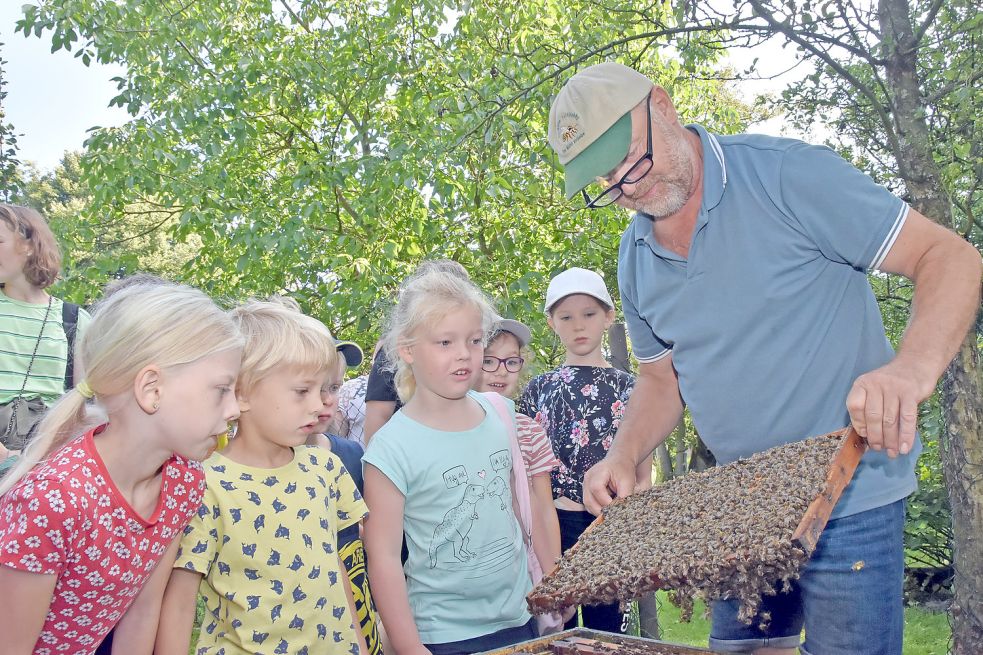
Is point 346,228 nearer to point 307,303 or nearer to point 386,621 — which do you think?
point 307,303

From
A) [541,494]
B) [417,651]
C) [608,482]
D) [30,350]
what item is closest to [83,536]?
[417,651]

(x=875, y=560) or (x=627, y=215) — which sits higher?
(x=627, y=215)

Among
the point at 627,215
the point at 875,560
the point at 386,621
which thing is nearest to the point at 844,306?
the point at 875,560

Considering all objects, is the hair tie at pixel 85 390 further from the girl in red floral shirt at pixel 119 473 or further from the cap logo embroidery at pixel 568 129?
the cap logo embroidery at pixel 568 129

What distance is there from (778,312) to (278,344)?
7.07ft

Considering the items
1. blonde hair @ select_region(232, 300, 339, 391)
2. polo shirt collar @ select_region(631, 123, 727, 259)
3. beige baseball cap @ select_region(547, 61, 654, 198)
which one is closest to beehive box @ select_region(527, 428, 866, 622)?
polo shirt collar @ select_region(631, 123, 727, 259)

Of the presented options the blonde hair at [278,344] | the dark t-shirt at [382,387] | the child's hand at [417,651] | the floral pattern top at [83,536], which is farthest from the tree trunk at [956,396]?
the floral pattern top at [83,536]

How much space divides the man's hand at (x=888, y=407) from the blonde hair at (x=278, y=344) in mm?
2298

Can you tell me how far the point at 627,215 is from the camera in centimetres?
1045

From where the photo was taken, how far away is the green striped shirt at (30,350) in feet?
15.0

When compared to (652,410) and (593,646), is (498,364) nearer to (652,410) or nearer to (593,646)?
(652,410)

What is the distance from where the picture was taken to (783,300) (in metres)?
3.14

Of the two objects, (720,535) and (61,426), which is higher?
(61,426)

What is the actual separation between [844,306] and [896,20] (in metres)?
3.66
